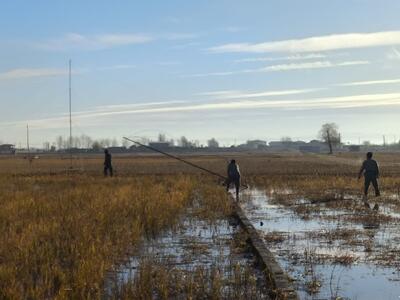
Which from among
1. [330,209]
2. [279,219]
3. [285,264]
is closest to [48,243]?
[285,264]

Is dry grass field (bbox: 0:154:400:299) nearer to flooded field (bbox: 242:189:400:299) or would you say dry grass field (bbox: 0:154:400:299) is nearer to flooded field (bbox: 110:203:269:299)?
flooded field (bbox: 110:203:269:299)

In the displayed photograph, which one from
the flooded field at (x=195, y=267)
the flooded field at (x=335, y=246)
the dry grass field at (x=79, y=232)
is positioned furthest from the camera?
the flooded field at (x=335, y=246)

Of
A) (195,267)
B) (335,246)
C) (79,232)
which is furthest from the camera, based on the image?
(79,232)

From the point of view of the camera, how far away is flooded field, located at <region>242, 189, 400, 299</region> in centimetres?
856

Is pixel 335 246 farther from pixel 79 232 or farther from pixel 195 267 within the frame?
pixel 79 232

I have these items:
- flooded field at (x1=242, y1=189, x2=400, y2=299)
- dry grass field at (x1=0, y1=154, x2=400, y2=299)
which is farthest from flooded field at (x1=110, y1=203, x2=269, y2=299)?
flooded field at (x1=242, y1=189, x2=400, y2=299)

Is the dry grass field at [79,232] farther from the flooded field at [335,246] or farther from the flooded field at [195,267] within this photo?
the flooded field at [335,246]

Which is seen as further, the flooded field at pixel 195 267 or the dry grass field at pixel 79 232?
the dry grass field at pixel 79 232

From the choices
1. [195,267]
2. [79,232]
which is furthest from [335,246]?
[79,232]

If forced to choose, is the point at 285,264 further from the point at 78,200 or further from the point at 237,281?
the point at 78,200

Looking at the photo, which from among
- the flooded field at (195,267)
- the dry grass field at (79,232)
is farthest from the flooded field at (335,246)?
the dry grass field at (79,232)

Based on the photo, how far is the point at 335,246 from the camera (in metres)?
11.8

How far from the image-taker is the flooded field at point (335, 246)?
856 centimetres

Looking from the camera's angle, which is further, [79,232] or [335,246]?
[79,232]
